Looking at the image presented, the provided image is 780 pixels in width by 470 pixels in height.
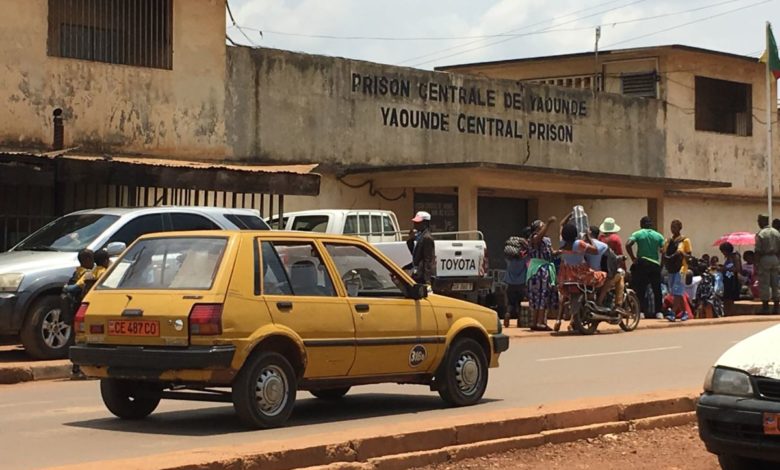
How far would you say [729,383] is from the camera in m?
7.32

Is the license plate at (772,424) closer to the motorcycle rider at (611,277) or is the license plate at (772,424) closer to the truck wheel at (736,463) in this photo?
the truck wheel at (736,463)

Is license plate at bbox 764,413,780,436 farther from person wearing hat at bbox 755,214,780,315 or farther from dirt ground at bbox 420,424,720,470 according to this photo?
person wearing hat at bbox 755,214,780,315

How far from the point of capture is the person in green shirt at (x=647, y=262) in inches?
896

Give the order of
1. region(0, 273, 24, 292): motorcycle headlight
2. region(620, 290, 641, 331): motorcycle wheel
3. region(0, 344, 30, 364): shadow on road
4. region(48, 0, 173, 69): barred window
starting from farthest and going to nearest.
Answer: region(48, 0, 173, 69): barred window < region(620, 290, 641, 331): motorcycle wheel < region(0, 344, 30, 364): shadow on road < region(0, 273, 24, 292): motorcycle headlight

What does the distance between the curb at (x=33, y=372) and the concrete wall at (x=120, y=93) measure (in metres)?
8.65

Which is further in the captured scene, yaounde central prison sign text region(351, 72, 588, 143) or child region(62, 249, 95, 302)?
yaounde central prison sign text region(351, 72, 588, 143)

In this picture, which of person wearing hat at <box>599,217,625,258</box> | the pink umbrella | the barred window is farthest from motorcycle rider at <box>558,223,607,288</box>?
the pink umbrella

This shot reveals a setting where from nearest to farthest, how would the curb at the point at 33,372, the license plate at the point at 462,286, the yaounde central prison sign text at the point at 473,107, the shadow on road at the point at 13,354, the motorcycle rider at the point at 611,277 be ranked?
the curb at the point at 33,372, the shadow on road at the point at 13,354, the motorcycle rider at the point at 611,277, the license plate at the point at 462,286, the yaounde central prison sign text at the point at 473,107

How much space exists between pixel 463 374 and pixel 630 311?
10170mm

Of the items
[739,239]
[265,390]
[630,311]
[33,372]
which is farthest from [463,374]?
[739,239]

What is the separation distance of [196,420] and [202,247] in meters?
1.50

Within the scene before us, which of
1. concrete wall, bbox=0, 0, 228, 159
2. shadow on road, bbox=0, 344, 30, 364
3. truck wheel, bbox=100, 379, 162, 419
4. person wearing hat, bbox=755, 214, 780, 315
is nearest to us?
truck wheel, bbox=100, 379, 162, 419

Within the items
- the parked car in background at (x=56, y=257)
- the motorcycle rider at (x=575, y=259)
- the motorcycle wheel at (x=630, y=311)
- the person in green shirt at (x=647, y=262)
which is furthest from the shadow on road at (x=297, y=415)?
the person in green shirt at (x=647, y=262)

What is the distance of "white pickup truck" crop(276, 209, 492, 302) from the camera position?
72.0ft
